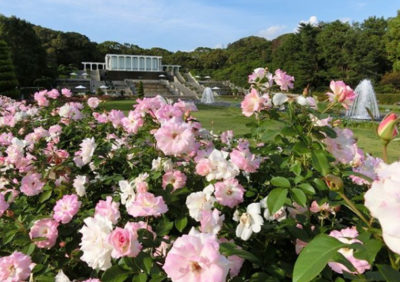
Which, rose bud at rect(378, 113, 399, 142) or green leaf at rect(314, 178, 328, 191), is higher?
rose bud at rect(378, 113, 399, 142)

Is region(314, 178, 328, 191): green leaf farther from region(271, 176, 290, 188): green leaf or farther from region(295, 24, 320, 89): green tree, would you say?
region(295, 24, 320, 89): green tree

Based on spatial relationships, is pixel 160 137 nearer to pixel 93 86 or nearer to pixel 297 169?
pixel 297 169

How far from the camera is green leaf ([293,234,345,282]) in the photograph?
1.50 feet

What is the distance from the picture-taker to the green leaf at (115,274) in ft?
2.35

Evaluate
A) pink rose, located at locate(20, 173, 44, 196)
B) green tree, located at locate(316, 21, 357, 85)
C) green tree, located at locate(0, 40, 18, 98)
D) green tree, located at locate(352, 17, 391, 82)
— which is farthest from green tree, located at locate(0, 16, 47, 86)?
pink rose, located at locate(20, 173, 44, 196)

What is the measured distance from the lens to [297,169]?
2.82 feet

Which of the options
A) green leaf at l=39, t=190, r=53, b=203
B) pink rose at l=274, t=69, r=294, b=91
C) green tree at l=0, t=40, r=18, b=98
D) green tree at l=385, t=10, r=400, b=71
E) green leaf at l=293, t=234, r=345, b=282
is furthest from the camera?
green tree at l=385, t=10, r=400, b=71

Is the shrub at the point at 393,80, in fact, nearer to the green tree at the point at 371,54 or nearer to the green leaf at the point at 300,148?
the green tree at the point at 371,54

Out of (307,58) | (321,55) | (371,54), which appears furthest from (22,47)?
(371,54)

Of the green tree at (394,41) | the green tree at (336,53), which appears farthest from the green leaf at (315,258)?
the green tree at (394,41)

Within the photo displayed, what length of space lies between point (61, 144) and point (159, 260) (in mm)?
1555

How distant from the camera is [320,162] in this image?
0.76m

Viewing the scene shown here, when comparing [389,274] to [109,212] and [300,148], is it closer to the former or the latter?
[300,148]

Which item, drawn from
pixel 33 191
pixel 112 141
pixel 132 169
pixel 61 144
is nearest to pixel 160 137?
pixel 132 169
